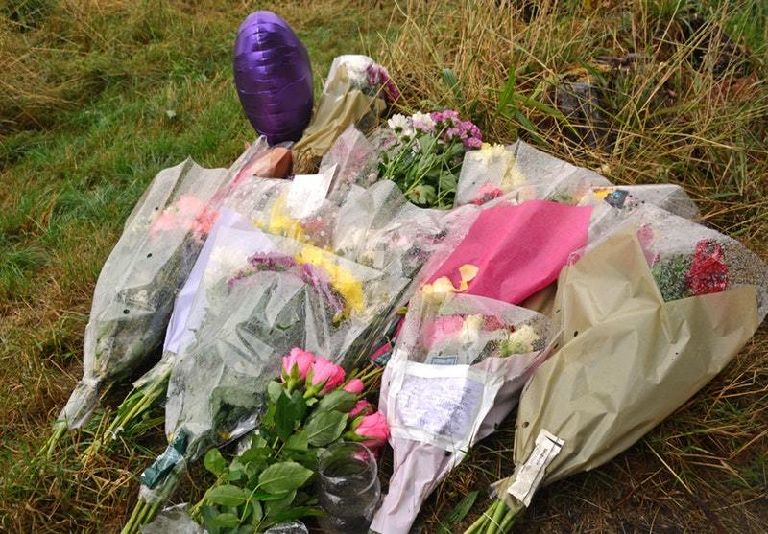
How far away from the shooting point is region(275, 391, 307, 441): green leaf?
1.56m

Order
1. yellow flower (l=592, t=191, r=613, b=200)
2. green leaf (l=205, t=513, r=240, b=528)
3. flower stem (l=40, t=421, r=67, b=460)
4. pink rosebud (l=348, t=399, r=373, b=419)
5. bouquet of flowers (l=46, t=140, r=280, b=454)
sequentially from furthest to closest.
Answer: yellow flower (l=592, t=191, r=613, b=200), bouquet of flowers (l=46, t=140, r=280, b=454), flower stem (l=40, t=421, r=67, b=460), pink rosebud (l=348, t=399, r=373, b=419), green leaf (l=205, t=513, r=240, b=528)

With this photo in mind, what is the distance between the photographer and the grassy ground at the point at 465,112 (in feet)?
5.56

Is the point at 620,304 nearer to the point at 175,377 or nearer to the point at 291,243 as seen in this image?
the point at 291,243

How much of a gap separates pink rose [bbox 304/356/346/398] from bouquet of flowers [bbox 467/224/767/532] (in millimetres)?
453

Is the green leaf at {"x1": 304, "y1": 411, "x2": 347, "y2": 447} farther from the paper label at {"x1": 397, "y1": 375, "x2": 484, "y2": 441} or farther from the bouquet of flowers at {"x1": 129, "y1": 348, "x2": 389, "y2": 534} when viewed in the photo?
the paper label at {"x1": 397, "y1": 375, "x2": 484, "y2": 441}

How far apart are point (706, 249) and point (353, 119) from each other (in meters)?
1.57

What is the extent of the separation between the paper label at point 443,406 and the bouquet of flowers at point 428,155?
2.95 ft

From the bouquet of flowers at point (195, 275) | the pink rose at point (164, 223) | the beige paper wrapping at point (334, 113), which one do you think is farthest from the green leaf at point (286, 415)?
the beige paper wrapping at point (334, 113)

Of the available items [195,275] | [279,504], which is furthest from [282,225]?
[279,504]

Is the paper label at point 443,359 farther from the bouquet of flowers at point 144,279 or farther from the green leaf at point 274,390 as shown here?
the bouquet of flowers at point 144,279

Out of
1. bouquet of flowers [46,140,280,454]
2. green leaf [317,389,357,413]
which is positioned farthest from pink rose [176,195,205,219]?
green leaf [317,389,357,413]

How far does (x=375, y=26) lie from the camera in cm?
477

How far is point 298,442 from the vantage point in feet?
5.09

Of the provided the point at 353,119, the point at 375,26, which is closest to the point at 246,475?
the point at 353,119
